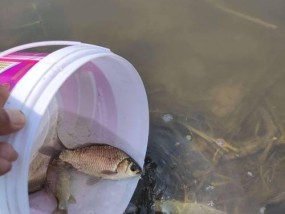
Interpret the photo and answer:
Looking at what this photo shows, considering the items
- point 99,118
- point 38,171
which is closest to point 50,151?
point 38,171

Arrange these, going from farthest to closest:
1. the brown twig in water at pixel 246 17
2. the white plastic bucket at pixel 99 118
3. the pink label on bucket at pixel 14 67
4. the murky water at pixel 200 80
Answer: the brown twig in water at pixel 246 17 → the murky water at pixel 200 80 → the white plastic bucket at pixel 99 118 → the pink label on bucket at pixel 14 67

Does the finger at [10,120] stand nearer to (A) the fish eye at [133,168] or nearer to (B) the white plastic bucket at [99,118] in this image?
(B) the white plastic bucket at [99,118]

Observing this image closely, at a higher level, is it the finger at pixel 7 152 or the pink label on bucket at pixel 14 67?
the pink label on bucket at pixel 14 67

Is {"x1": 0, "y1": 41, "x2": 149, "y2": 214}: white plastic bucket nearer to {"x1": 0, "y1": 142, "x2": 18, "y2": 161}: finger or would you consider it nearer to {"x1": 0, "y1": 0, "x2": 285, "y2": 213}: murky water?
{"x1": 0, "y1": 0, "x2": 285, "y2": 213}: murky water

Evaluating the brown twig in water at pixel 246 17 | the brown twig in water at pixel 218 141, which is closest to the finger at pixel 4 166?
the brown twig in water at pixel 218 141

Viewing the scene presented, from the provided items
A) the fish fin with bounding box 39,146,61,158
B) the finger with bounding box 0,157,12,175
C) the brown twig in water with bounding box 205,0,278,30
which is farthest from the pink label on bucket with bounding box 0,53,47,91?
the brown twig in water with bounding box 205,0,278,30

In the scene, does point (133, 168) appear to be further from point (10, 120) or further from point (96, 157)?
point (10, 120)
